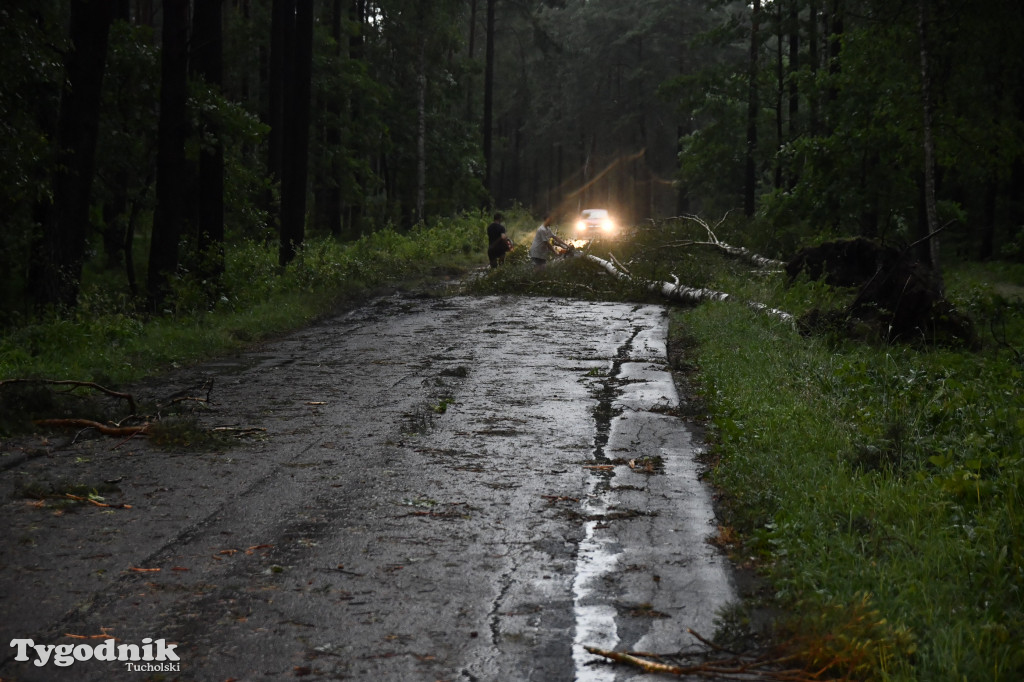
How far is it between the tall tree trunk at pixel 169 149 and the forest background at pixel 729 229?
0.16ft

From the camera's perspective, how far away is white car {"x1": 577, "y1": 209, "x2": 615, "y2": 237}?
4489 centimetres

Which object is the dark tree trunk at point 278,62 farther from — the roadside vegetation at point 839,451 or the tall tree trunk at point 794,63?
the tall tree trunk at point 794,63

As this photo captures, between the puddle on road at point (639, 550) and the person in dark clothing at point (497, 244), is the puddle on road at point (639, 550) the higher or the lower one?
the lower one

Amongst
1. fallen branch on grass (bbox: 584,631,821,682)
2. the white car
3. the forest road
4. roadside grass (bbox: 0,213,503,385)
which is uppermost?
the white car

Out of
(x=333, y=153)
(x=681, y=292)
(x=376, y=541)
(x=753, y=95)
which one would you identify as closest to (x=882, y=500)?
(x=376, y=541)

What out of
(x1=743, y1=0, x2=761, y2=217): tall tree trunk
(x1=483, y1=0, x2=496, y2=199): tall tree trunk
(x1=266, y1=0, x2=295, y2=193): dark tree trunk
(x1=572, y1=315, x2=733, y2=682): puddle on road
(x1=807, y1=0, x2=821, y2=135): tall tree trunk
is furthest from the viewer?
(x1=483, y1=0, x2=496, y2=199): tall tree trunk

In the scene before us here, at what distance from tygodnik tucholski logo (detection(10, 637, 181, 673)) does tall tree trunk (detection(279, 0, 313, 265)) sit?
768 inches

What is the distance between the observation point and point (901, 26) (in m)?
20.1

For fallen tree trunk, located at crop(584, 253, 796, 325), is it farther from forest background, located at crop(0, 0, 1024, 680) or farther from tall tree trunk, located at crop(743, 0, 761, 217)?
tall tree trunk, located at crop(743, 0, 761, 217)

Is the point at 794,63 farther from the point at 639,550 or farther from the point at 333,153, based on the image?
the point at 639,550

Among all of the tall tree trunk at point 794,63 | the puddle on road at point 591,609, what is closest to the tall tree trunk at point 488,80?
the tall tree trunk at point 794,63

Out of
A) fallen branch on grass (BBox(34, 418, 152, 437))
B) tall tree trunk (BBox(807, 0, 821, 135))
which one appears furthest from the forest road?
tall tree trunk (BBox(807, 0, 821, 135))

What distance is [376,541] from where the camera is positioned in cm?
572

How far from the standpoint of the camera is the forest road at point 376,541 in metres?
4.34
